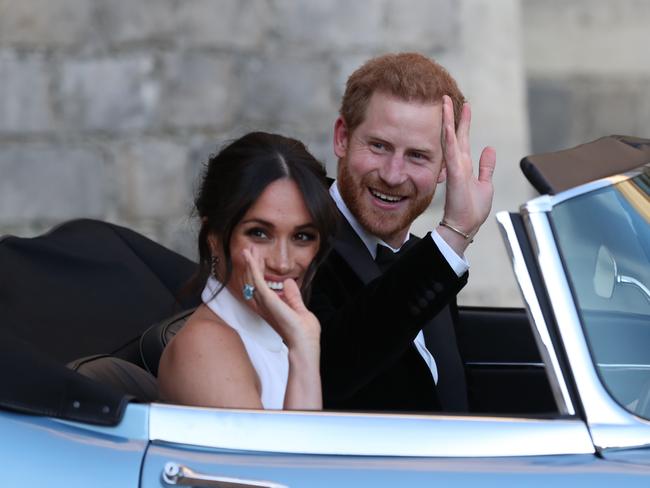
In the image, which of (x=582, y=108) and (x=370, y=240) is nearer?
(x=370, y=240)

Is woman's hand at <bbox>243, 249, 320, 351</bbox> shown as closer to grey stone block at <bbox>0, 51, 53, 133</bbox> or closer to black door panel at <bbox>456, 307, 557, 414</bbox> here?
black door panel at <bbox>456, 307, 557, 414</bbox>

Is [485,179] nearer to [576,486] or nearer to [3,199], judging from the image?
[576,486]

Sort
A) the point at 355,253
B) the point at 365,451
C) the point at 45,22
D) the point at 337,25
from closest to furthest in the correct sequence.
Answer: the point at 365,451, the point at 355,253, the point at 45,22, the point at 337,25

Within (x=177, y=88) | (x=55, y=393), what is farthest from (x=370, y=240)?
(x=177, y=88)

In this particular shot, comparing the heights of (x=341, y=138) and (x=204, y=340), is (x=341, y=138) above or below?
above

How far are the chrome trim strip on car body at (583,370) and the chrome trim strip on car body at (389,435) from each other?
3 cm

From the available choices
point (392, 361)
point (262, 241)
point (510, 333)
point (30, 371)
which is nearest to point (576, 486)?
point (392, 361)

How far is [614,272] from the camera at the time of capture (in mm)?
2723

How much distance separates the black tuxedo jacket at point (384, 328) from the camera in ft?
9.10

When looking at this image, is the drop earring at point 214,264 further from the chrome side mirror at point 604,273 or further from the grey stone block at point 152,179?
the grey stone block at point 152,179

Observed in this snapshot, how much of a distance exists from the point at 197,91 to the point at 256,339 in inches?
151

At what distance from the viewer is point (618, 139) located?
2984mm

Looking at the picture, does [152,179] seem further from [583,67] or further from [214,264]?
[214,264]

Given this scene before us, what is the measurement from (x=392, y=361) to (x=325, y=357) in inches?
5.6
